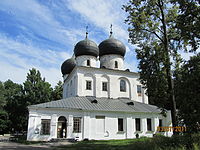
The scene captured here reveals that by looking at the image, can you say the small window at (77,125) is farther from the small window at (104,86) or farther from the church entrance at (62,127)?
the small window at (104,86)

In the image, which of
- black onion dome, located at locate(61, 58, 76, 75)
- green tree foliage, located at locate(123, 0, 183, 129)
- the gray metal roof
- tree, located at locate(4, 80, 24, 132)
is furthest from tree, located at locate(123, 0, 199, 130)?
tree, located at locate(4, 80, 24, 132)

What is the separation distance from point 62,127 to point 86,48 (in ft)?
42.8

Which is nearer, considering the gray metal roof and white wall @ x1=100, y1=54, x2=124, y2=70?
the gray metal roof

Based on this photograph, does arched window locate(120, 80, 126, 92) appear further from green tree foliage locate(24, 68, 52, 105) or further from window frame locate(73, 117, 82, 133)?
green tree foliage locate(24, 68, 52, 105)

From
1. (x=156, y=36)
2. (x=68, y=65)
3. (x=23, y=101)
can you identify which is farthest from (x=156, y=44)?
(x=23, y=101)

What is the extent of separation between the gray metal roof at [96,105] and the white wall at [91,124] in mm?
529

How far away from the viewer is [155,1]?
16.5m

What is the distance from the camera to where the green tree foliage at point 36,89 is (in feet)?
121

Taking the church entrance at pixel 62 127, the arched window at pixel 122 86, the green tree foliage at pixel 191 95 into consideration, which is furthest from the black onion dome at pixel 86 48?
the green tree foliage at pixel 191 95

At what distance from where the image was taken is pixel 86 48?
29.6 metres

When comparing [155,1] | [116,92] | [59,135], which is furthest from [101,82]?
[155,1]

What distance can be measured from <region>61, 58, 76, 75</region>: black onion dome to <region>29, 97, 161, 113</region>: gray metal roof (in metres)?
12.6

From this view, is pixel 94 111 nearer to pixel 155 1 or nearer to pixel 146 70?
pixel 146 70

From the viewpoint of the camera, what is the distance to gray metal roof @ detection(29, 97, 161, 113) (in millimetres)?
21452
